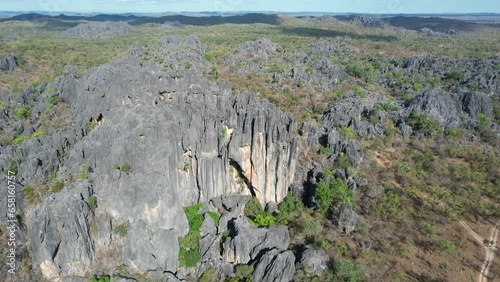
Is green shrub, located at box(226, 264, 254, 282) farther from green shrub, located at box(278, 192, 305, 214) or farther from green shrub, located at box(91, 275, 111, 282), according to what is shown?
green shrub, located at box(91, 275, 111, 282)

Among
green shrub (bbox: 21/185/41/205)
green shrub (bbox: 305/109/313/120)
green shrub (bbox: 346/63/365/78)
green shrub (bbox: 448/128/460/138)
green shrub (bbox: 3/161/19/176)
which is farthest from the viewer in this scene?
green shrub (bbox: 346/63/365/78)

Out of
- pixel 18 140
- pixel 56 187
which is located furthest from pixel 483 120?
pixel 18 140

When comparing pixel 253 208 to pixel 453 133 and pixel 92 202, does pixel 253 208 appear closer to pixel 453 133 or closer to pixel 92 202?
pixel 92 202

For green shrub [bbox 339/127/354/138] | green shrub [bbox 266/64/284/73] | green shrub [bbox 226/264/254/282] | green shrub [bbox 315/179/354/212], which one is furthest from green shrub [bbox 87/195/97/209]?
green shrub [bbox 266/64/284/73]

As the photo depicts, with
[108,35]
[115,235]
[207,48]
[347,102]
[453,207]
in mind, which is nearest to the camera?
[115,235]

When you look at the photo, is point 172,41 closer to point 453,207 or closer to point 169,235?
point 169,235

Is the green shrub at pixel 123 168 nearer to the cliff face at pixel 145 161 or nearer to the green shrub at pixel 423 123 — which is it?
the cliff face at pixel 145 161

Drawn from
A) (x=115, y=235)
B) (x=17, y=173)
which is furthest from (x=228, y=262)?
(x=17, y=173)
